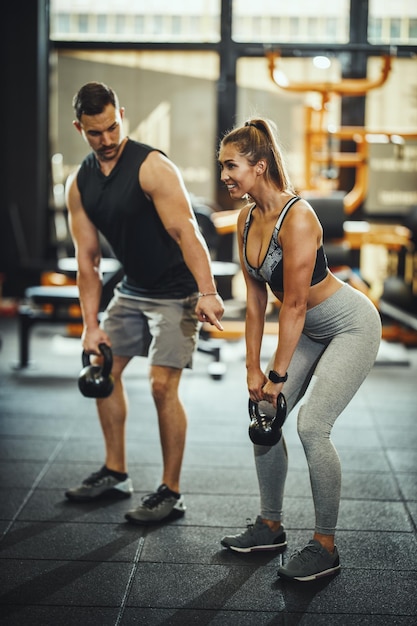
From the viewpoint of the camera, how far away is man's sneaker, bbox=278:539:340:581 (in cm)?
226

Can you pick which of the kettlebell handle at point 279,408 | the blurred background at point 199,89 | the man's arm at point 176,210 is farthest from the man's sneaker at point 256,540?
the blurred background at point 199,89

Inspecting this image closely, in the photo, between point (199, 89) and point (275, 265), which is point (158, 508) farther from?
point (199, 89)

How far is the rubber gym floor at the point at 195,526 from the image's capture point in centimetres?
213

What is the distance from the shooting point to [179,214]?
2.62 meters

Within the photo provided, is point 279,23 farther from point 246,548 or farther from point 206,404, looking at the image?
point 246,548

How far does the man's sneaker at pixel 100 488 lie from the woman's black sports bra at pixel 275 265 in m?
1.05

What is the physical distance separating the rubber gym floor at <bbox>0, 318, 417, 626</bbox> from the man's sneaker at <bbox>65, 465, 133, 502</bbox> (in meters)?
0.04

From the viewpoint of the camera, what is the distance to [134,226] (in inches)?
107

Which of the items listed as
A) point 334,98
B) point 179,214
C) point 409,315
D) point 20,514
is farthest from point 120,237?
point 334,98

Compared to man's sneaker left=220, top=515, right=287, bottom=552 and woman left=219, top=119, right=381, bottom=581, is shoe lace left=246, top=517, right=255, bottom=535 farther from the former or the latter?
woman left=219, top=119, right=381, bottom=581

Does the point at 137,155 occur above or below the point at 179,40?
below

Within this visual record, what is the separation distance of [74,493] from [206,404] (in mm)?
1493

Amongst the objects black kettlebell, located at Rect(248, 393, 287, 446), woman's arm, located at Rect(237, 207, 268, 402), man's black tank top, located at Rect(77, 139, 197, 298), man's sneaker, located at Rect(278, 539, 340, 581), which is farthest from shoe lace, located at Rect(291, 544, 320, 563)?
man's black tank top, located at Rect(77, 139, 197, 298)

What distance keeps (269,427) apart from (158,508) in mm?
684
